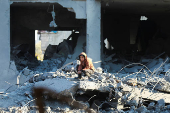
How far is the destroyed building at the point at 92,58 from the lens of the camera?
5.60 m

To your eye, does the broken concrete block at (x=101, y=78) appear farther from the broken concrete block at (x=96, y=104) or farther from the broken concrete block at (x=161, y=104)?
the broken concrete block at (x=161, y=104)

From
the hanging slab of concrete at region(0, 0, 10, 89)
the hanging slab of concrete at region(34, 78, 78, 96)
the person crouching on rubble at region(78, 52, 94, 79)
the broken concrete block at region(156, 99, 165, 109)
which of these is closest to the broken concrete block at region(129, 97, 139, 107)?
the broken concrete block at region(156, 99, 165, 109)

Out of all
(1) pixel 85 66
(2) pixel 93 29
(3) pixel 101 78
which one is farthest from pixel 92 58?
(3) pixel 101 78

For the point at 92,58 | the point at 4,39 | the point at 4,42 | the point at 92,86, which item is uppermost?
the point at 4,39

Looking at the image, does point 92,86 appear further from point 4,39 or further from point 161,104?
point 4,39

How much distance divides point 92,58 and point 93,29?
1.02 meters

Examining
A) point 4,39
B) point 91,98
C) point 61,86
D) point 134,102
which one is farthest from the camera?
point 4,39

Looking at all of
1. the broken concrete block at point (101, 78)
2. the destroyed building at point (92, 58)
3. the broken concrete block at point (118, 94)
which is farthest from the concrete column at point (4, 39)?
the broken concrete block at point (118, 94)

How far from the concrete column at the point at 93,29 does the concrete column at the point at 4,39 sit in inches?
109

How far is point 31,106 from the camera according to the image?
520cm

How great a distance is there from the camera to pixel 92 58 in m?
9.58

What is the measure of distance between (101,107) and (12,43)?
903cm

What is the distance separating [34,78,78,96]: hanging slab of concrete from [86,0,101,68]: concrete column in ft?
12.6

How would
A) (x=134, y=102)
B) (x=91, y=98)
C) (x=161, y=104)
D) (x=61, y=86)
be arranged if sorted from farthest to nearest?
(x=91, y=98) < (x=61, y=86) < (x=134, y=102) < (x=161, y=104)
